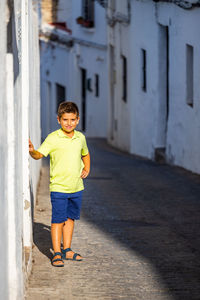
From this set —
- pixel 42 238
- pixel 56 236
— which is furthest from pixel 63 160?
pixel 42 238

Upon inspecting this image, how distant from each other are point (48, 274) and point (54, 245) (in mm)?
384

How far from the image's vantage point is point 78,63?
28.3 metres

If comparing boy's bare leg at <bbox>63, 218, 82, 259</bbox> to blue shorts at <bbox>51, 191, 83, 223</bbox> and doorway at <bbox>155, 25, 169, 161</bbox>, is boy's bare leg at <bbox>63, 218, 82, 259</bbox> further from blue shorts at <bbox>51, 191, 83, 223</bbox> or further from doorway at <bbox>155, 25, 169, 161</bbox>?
doorway at <bbox>155, 25, 169, 161</bbox>

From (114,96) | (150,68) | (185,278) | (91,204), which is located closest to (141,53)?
(150,68)

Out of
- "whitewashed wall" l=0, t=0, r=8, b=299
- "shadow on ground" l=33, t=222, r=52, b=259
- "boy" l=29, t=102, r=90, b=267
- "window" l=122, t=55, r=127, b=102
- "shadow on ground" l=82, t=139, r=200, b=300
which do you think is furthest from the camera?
"window" l=122, t=55, r=127, b=102

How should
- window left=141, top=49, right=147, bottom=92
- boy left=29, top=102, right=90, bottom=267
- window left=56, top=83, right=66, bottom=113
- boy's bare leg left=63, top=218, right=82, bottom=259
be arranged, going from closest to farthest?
boy left=29, top=102, right=90, bottom=267
boy's bare leg left=63, top=218, right=82, bottom=259
window left=141, top=49, right=147, bottom=92
window left=56, top=83, right=66, bottom=113

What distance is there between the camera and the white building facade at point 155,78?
47.5 ft

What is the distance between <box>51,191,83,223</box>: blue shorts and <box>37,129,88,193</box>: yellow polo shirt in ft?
0.16

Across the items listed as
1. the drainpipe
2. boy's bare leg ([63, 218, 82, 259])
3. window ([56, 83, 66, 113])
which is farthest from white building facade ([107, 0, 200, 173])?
window ([56, 83, 66, 113])

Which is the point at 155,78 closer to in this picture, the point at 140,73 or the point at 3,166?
the point at 140,73

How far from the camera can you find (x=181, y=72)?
1521 centimetres

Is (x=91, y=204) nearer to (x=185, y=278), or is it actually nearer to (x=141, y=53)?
(x=185, y=278)

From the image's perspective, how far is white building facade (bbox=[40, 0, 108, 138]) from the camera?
83.9ft

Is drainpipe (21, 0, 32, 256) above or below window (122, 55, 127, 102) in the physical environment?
above
